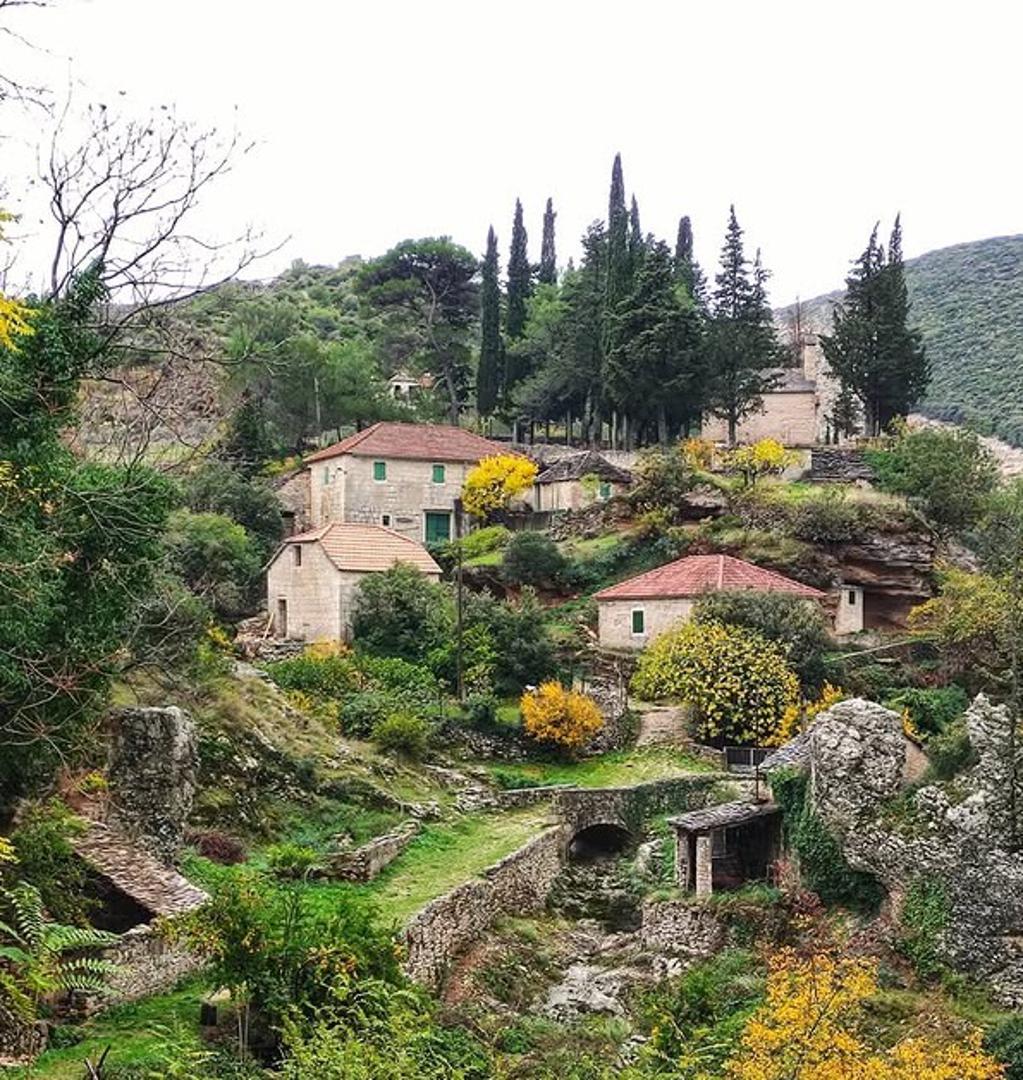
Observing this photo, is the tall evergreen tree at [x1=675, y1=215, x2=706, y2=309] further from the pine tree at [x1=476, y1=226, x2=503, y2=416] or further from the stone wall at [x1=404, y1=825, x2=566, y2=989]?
the stone wall at [x1=404, y1=825, x2=566, y2=989]

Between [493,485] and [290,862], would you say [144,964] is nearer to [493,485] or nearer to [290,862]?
[290,862]

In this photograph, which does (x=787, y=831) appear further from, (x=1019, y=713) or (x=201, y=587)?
(x=201, y=587)

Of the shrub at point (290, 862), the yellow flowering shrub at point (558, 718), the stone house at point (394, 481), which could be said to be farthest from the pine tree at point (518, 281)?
the shrub at point (290, 862)

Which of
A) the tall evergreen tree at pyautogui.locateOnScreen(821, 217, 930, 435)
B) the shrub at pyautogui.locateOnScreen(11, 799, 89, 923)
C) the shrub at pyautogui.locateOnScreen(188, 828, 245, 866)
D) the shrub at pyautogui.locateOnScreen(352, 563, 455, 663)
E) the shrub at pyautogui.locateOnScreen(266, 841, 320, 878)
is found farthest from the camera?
the tall evergreen tree at pyautogui.locateOnScreen(821, 217, 930, 435)

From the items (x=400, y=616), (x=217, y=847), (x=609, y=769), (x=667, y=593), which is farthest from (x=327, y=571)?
(x=217, y=847)

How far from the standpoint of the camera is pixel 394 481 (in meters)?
46.4

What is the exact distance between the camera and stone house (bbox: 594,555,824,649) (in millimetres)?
35375

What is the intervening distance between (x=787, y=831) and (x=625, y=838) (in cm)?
643

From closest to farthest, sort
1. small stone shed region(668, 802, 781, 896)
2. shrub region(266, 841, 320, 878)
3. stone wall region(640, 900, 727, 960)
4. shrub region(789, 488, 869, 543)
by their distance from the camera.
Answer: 1. shrub region(266, 841, 320, 878)
2. stone wall region(640, 900, 727, 960)
3. small stone shed region(668, 802, 781, 896)
4. shrub region(789, 488, 869, 543)

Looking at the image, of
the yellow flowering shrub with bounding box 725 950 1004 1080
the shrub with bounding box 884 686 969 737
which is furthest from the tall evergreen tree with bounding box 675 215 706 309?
the yellow flowering shrub with bounding box 725 950 1004 1080

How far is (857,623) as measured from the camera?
38.6 meters

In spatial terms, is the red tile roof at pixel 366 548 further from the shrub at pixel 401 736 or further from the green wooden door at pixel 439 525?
the shrub at pixel 401 736

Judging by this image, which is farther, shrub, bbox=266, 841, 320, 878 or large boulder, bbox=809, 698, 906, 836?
large boulder, bbox=809, 698, 906, 836

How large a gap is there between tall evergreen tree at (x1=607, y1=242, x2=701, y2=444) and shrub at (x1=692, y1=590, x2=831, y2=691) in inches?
715
